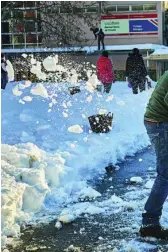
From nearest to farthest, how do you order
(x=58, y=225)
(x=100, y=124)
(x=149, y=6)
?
A: (x=58, y=225), (x=100, y=124), (x=149, y=6)

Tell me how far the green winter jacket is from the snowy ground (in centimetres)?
138

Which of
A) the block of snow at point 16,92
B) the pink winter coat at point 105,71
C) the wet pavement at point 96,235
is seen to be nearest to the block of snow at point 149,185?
the wet pavement at point 96,235

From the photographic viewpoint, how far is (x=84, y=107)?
47.1 feet

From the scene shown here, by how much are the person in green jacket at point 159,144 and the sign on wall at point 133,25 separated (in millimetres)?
28845

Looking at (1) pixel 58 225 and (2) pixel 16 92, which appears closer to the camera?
(1) pixel 58 225

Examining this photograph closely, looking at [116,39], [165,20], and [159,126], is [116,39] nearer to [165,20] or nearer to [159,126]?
[165,20]

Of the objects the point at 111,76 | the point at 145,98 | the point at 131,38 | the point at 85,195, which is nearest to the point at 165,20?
the point at 131,38

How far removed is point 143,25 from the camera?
33250 mm

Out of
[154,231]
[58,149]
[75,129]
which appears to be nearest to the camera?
[154,231]

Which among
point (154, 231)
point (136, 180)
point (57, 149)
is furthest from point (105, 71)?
point (154, 231)

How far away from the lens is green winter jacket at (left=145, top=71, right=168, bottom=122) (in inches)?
172

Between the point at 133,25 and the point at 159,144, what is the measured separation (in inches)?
1180

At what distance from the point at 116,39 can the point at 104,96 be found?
16.7 m

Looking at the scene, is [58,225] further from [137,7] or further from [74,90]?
[137,7]
